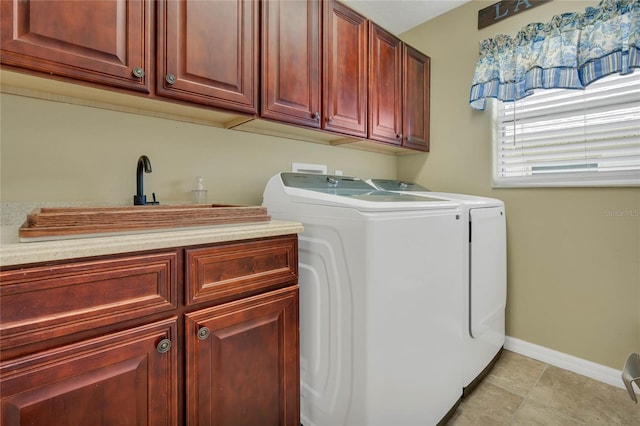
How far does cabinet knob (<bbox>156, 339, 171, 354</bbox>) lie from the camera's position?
2.81 ft

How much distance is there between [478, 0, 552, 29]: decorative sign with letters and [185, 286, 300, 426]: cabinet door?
229 centimetres

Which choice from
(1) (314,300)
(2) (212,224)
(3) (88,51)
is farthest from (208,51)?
(1) (314,300)

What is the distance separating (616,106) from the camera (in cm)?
171

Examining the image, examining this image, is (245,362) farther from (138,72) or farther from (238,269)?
(138,72)

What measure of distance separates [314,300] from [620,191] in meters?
1.82

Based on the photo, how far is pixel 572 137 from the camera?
1863 mm

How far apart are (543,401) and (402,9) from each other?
8.93 feet

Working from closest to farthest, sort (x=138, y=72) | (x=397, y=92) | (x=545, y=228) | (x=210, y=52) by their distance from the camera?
1. (x=138, y=72)
2. (x=210, y=52)
3. (x=545, y=228)
4. (x=397, y=92)

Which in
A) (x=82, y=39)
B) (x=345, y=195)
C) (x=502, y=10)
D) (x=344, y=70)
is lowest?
(x=345, y=195)

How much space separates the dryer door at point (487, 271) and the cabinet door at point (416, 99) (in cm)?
82

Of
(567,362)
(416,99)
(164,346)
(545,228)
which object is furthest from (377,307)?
(416,99)

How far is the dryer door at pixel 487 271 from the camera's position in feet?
5.24

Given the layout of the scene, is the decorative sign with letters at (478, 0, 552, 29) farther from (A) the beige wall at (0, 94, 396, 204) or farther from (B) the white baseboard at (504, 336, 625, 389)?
(B) the white baseboard at (504, 336, 625, 389)

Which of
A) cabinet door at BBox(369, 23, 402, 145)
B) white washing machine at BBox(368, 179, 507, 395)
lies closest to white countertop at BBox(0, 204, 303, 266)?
white washing machine at BBox(368, 179, 507, 395)
